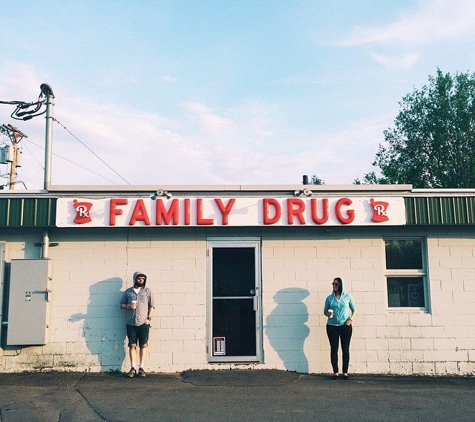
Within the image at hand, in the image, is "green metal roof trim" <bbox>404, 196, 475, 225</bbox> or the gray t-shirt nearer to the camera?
the gray t-shirt

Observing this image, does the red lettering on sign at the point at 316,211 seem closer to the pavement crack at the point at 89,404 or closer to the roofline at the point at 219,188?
the roofline at the point at 219,188

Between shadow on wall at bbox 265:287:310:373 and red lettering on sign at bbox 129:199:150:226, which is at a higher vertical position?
red lettering on sign at bbox 129:199:150:226

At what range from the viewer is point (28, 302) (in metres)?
9.16

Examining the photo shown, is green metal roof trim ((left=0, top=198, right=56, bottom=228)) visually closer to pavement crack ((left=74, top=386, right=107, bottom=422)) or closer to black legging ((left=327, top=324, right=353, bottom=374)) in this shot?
pavement crack ((left=74, top=386, right=107, bottom=422))

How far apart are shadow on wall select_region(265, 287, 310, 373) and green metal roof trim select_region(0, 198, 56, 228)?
14.8ft

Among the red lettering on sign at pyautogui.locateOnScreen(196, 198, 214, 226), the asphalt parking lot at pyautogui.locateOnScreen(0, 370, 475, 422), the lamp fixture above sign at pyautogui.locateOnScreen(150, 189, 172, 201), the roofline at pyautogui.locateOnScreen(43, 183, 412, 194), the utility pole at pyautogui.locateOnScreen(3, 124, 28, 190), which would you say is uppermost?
the utility pole at pyautogui.locateOnScreen(3, 124, 28, 190)

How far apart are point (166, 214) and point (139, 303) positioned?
1.69 metres

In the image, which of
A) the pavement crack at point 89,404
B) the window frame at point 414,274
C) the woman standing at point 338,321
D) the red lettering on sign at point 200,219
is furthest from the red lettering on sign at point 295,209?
the pavement crack at point 89,404

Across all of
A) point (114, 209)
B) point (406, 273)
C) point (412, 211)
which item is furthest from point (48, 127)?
point (406, 273)

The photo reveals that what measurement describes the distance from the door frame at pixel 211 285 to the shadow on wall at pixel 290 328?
245 millimetres

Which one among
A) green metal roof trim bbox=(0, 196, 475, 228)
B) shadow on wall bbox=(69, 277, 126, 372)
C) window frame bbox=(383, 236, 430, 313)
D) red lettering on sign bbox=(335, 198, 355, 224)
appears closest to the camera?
green metal roof trim bbox=(0, 196, 475, 228)

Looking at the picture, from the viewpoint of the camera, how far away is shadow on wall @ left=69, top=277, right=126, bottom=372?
9.28 metres

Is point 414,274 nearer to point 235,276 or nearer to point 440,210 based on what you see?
point 440,210

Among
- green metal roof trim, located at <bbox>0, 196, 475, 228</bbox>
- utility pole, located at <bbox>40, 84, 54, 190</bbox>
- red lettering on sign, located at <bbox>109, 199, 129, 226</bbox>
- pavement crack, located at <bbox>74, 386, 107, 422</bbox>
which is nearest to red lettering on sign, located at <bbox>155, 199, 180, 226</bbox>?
red lettering on sign, located at <bbox>109, 199, 129, 226</bbox>
